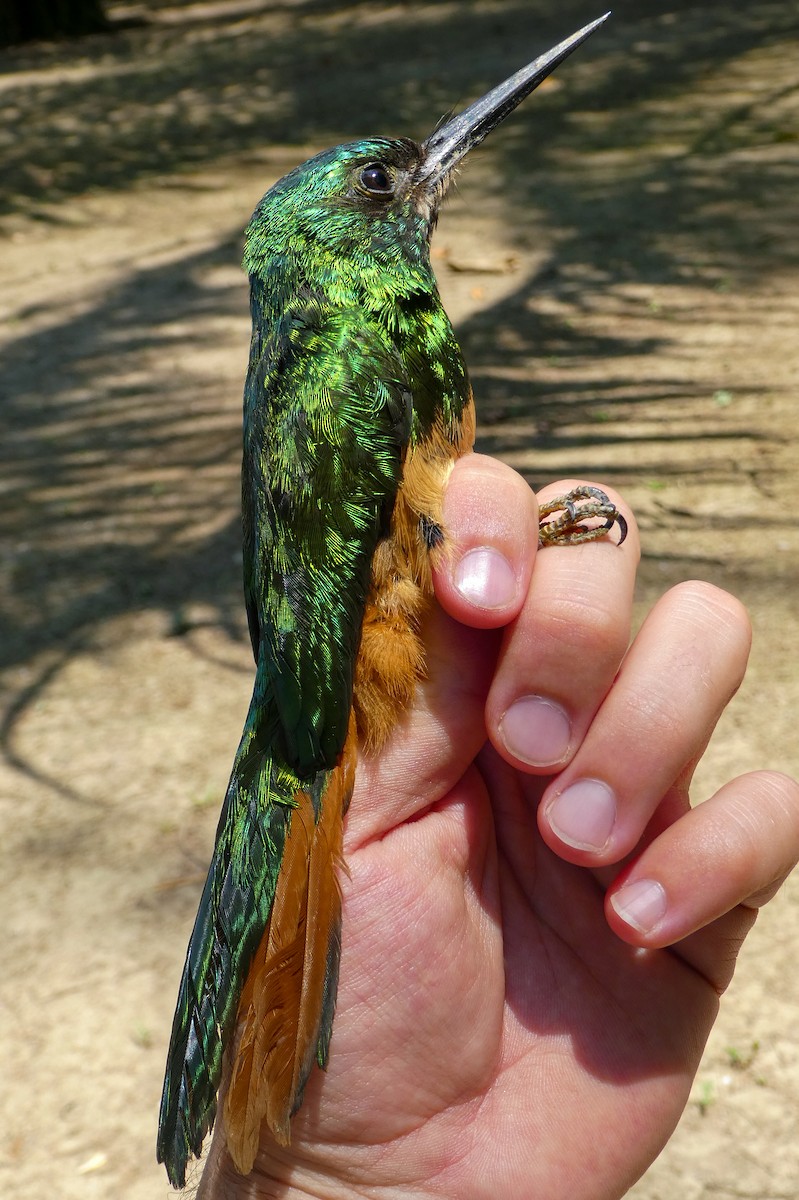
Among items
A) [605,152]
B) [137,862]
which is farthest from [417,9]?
[137,862]

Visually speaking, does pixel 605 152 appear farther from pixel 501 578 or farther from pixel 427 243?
pixel 501 578

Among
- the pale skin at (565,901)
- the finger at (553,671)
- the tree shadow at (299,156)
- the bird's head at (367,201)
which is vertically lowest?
the tree shadow at (299,156)

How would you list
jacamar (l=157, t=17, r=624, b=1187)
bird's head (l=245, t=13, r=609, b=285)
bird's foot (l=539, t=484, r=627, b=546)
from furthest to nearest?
bird's head (l=245, t=13, r=609, b=285) → bird's foot (l=539, t=484, r=627, b=546) → jacamar (l=157, t=17, r=624, b=1187)

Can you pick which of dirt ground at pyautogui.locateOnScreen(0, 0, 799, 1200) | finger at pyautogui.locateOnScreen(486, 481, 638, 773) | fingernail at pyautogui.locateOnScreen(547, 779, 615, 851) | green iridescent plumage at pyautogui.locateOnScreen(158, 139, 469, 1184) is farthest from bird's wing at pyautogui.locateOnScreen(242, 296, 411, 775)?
dirt ground at pyautogui.locateOnScreen(0, 0, 799, 1200)

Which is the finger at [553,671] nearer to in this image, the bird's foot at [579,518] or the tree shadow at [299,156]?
the bird's foot at [579,518]

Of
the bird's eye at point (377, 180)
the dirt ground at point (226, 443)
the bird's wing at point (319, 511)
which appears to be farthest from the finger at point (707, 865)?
the bird's eye at point (377, 180)

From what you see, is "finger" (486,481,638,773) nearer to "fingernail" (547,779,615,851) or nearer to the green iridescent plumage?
"fingernail" (547,779,615,851)

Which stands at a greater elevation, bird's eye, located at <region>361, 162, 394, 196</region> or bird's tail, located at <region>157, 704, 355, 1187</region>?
bird's eye, located at <region>361, 162, 394, 196</region>
